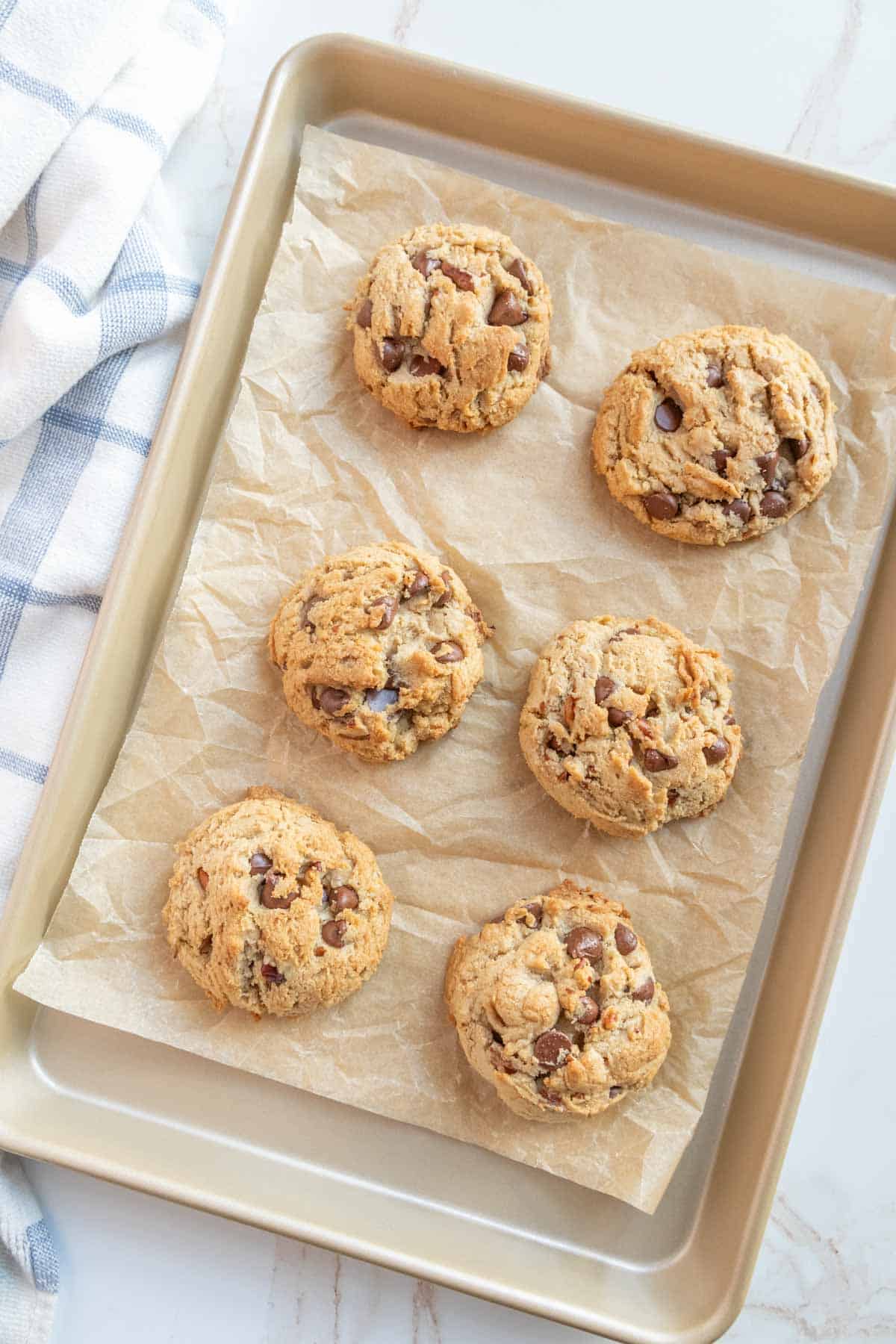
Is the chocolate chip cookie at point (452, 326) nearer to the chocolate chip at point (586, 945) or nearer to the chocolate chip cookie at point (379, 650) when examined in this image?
the chocolate chip cookie at point (379, 650)

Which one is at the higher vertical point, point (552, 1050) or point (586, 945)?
point (586, 945)

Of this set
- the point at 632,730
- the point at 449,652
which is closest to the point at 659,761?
the point at 632,730

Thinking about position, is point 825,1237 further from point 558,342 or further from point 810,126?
point 810,126

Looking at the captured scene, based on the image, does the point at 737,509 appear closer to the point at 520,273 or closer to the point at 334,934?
the point at 520,273

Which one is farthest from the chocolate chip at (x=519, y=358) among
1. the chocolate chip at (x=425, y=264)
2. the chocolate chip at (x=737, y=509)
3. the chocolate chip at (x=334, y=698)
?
the chocolate chip at (x=334, y=698)

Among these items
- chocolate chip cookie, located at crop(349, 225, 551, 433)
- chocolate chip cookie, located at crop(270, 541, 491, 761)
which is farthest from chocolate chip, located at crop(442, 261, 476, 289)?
chocolate chip cookie, located at crop(270, 541, 491, 761)

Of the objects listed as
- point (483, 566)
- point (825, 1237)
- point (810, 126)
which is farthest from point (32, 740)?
point (810, 126)
